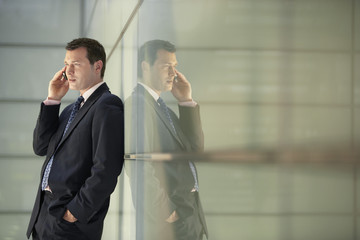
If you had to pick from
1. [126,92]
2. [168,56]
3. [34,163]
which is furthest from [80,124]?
[34,163]

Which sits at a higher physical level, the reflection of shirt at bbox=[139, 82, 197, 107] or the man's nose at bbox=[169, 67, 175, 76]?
the man's nose at bbox=[169, 67, 175, 76]

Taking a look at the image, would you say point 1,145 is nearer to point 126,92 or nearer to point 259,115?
point 126,92

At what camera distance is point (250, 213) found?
0.98 m

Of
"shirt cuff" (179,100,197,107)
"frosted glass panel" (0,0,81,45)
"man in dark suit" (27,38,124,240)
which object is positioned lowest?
"man in dark suit" (27,38,124,240)

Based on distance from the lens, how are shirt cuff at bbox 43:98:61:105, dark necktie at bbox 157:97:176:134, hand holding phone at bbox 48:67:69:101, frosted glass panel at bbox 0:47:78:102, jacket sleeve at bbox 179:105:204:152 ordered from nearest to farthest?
jacket sleeve at bbox 179:105:204:152 < dark necktie at bbox 157:97:176:134 < shirt cuff at bbox 43:98:61:105 < hand holding phone at bbox 48:67:69:101 < frosted glass panel at bbox 0:47:78:102

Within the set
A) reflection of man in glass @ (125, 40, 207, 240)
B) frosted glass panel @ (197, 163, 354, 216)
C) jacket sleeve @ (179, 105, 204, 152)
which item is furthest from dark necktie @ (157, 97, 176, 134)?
frosted glass panel @ (197, 163, 354, 216)

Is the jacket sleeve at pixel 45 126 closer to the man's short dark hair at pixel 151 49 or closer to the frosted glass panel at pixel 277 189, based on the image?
the man's short dark hair at pixel 151 49

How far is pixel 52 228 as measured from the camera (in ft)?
9.04

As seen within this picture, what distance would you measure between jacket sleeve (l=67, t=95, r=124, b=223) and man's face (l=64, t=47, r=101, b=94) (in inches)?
12.3

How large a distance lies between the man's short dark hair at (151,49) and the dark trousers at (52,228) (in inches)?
34.4

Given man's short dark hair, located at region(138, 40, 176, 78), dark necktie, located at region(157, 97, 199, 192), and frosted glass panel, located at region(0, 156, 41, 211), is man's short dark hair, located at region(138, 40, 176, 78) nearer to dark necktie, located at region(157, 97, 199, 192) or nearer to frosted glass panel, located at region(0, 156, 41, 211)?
dark necktie, located at region(157, 97, 199, 192)

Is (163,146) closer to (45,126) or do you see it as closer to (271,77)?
(271,77)

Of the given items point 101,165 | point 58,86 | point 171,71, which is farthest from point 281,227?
point 58,86

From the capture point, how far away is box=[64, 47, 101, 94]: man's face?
307 centimetres
